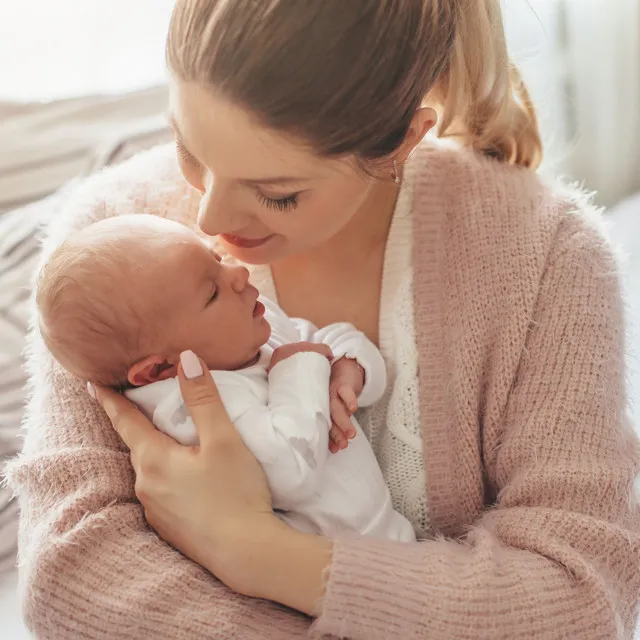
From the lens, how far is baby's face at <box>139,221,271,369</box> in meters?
1.10

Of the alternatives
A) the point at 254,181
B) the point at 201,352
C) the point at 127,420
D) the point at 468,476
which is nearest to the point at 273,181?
the point at 254,181

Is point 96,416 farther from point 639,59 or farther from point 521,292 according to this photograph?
point 639,59

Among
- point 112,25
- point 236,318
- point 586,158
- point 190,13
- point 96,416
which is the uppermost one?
point 190,13

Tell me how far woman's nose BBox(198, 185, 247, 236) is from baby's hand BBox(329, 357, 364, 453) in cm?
25

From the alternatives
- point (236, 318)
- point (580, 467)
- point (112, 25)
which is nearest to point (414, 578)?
point (580, 467)

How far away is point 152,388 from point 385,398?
1.17 ft

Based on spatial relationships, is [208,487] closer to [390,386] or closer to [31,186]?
[390,386]

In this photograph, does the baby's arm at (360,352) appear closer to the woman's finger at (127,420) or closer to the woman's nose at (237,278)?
the woman's nose at (237,278)

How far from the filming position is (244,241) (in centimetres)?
117

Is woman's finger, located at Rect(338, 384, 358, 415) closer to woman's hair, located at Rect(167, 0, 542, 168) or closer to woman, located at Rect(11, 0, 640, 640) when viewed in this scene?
woman, located at Rect(11, 0, 640, 640)

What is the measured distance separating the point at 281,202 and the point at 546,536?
1.82 feet

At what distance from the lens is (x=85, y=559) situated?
111cm

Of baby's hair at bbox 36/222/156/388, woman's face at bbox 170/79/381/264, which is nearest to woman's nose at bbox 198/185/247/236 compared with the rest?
woman's face at bbox 170/79/381/264

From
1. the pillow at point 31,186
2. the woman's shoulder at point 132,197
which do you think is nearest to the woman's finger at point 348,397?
the woman's shoulder at point 132,197
